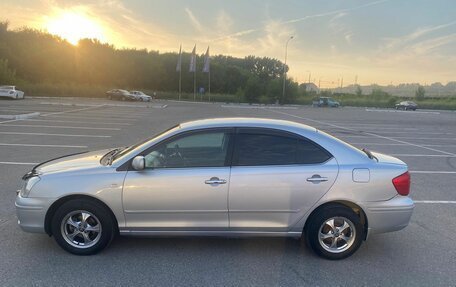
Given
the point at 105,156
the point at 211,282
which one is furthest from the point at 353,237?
the point at 105,156

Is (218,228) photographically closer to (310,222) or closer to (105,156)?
(310,222)

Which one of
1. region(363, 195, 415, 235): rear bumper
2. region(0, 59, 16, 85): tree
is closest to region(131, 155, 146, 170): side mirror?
region(363, 195, 415, 235): rear bumper

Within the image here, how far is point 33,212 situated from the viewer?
378 centimetres

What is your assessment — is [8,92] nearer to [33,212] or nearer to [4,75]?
[4,75]

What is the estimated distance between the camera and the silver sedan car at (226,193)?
12.3 feet

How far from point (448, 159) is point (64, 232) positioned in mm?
10839

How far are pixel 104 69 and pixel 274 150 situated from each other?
84700 mm

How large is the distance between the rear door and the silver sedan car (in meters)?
0.01

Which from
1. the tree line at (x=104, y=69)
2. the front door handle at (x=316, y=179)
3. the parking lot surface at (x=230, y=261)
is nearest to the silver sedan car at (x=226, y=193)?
the front door handle at (x=316, y=179)

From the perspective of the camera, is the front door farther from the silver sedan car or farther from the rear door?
the rear door

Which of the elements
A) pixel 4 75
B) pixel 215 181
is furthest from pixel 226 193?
pixel 4 75

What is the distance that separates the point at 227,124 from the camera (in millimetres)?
4062

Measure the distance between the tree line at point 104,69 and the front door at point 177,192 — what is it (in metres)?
61.5

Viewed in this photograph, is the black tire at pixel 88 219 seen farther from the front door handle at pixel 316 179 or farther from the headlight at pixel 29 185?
the front door handle at pixel 316 179
